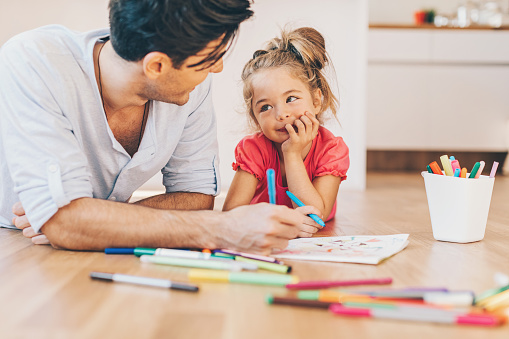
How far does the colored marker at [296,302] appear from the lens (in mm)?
685

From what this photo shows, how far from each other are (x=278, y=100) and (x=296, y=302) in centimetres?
82

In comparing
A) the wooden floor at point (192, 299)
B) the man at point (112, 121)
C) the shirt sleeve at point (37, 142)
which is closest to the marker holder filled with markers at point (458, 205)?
the wooden floor at point (192, 299)

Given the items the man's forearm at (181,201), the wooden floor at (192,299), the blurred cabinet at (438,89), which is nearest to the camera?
the wooden floor at (192,299)

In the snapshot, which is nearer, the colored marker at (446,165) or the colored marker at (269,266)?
the colored marker at (269,266)

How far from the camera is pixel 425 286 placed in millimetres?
803

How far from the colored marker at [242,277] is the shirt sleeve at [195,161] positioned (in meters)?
0.56

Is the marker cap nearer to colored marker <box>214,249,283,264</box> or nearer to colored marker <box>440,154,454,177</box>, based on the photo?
colored marker <box>214,249,283,264</box>

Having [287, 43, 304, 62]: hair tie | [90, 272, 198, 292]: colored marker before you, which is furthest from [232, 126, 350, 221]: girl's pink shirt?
[90, 272, 198, 292]: colored marker

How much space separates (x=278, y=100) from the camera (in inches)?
56.5

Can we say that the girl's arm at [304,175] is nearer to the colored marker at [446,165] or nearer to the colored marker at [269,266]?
the colored marker at [446,165]

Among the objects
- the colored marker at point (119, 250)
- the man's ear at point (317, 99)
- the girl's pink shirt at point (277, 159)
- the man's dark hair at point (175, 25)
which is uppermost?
the man's dark hair at point (175, 25)

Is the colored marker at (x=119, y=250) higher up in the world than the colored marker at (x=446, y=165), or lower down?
lower down

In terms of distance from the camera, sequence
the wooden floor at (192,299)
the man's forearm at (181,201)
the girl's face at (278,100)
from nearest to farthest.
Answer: the wooden floor at (192,299) < the man's forearm at (181,201) < the girl's face at (278,100)

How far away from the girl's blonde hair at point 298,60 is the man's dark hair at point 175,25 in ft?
1.50
